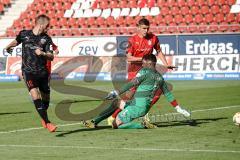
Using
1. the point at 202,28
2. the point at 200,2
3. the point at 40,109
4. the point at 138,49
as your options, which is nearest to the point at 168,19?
the point at 200,2

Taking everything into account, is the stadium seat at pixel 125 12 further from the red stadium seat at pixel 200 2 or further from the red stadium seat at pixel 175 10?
the red stadium seat at pixel 200 2

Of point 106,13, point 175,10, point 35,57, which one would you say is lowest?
point 106,13

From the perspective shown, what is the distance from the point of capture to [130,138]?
44.4 feet

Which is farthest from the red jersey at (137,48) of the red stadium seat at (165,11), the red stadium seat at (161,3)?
the red stadium seat at (161,3)

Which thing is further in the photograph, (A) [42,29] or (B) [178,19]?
(B) [178,19]

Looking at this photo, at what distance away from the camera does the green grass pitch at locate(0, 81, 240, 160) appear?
11398 mm

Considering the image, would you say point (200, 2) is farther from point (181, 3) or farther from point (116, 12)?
point (116, 12)

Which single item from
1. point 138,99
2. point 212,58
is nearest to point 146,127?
point 138,99

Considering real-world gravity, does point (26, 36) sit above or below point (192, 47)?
above

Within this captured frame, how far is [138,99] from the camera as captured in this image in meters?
15.1

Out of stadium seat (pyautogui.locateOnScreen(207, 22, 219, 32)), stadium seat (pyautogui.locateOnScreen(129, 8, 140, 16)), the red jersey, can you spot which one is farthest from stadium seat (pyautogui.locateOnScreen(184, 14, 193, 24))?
the red jersey

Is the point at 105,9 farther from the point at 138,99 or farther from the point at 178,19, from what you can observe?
the point at 138,99

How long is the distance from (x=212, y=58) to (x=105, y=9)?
10.8 m

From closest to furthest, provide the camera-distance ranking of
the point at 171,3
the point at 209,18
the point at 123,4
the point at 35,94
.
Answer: the point at 35,94
the point at 209,18
the point at 171,3
the point at 123,4
